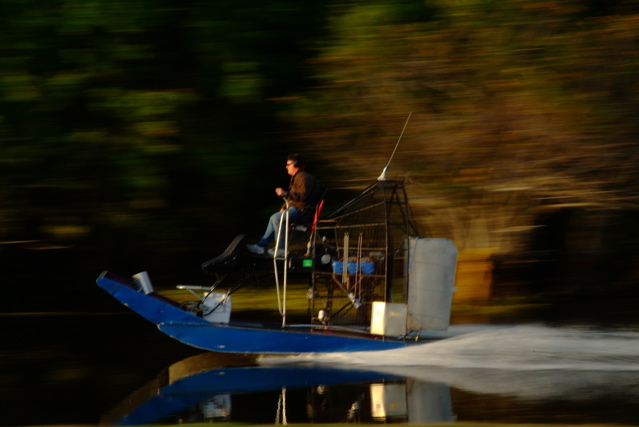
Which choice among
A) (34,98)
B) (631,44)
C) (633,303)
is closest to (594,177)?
(631,44)

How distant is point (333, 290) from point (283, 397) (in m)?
2.48

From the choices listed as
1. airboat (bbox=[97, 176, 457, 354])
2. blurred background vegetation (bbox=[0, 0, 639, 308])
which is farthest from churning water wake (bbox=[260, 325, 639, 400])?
blurred background vegetation (bbox=[0, 0, 639, 308])

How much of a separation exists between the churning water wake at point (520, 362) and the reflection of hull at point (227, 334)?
273 millimetres

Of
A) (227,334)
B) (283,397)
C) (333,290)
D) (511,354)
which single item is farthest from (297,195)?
(511,354)

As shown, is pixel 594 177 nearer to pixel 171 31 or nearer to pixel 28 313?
pixel 171 31

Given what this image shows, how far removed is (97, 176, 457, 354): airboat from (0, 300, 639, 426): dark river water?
0.31m

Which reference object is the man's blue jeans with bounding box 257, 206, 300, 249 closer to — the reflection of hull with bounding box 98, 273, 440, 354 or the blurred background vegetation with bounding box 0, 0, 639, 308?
the reflection of hull with bounding box 98, 273, 440, 354

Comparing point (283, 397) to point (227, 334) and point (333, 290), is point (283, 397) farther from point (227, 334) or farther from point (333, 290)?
point (333, 290)

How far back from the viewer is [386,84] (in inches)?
559

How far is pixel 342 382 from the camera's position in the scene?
9.23m

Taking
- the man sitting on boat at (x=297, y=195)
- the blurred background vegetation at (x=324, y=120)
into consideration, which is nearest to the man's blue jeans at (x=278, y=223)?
the man sitting on boat at (x=297, y=195)

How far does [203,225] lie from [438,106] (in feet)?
20.5

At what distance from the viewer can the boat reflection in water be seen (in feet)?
25.6

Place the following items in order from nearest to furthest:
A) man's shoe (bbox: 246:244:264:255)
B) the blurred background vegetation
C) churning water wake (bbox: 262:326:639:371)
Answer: churning water wake (bbox: 262:326:639:371) < man's shoe (bbox: 246:244:264:255) < the blurred background vegetation
